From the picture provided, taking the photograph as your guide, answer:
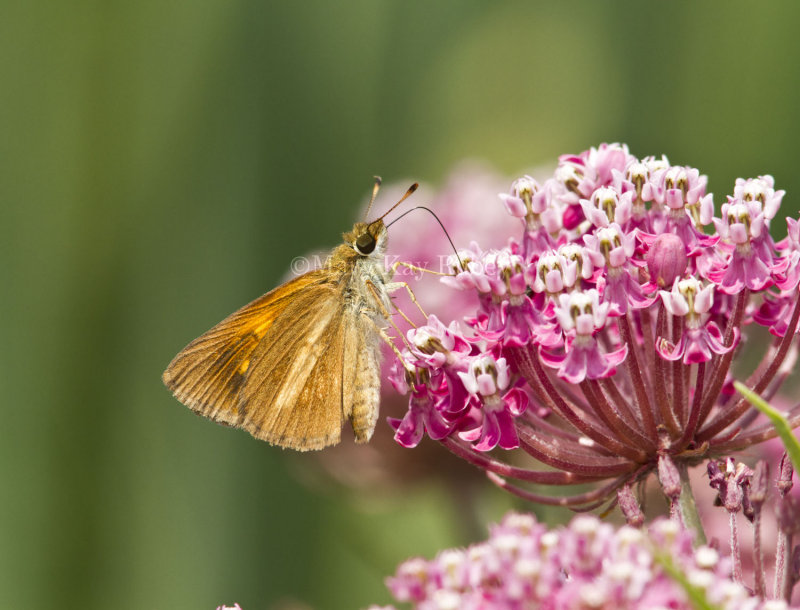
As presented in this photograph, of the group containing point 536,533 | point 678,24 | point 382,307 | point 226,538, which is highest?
point 678,24

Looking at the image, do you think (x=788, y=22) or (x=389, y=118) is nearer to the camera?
(x=788, y=22)

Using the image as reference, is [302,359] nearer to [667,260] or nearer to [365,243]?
[365,243]

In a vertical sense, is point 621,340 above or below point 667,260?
below

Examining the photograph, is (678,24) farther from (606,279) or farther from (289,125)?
(606,279)

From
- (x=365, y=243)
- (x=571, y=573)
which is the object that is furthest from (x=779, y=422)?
(x=365, y=243)

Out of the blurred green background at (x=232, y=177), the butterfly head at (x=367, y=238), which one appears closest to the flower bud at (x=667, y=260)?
the butterfly head at (x=367, y=238)

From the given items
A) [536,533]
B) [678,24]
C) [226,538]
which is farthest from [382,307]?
[678,24]

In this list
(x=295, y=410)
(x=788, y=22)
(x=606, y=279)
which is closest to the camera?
(x=606, y=279)
